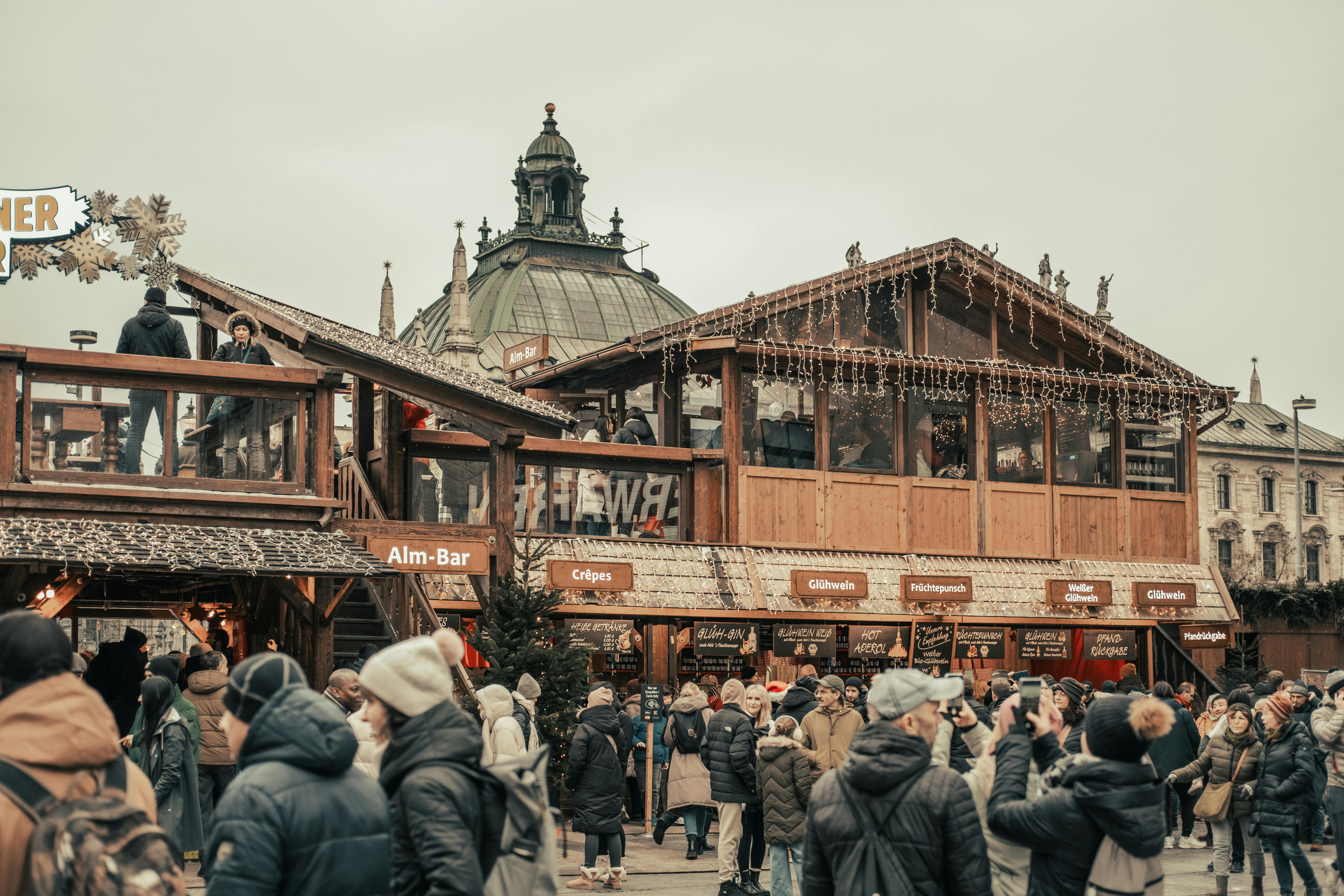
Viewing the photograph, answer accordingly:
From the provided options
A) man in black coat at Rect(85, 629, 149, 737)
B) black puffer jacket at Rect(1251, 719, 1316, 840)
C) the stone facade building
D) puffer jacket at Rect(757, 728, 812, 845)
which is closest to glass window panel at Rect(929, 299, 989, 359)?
black puffer jacket at Rect(1251, 719, 1316, 840)

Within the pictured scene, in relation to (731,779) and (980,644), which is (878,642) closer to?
(980,644)

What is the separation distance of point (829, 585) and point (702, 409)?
3.31 metres

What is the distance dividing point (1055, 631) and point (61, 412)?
609 inches

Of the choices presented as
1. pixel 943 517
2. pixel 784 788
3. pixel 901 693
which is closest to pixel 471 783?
pixel 901 693

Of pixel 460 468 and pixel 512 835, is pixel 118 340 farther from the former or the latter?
pixel 512 835

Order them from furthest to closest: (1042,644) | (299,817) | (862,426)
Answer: (1042,644) → (862,426) → (299,817)

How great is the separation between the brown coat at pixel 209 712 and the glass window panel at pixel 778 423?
36.6 feet

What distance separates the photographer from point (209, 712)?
1302 centimetres

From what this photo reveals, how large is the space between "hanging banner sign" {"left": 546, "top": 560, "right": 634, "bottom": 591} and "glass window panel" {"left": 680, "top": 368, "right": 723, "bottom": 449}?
293cm

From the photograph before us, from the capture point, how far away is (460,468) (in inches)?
850

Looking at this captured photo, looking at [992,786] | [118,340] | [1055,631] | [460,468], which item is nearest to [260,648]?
[460,468]

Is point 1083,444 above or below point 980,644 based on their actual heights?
above

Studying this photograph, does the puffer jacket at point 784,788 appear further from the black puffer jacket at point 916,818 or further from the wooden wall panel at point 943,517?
the wooden wall panel at point 943,517

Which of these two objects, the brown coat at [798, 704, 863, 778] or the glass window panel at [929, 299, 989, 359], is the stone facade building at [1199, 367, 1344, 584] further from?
the brown coat at [798, 704, 863, 778]
